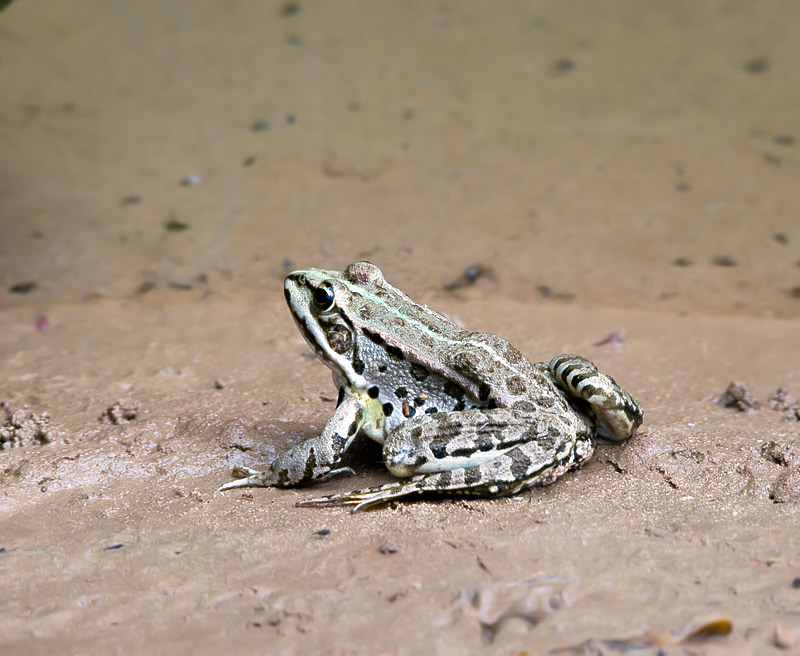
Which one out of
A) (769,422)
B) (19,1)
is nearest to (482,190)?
(769,422)

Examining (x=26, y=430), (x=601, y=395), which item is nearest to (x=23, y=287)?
(x=26, y=430)

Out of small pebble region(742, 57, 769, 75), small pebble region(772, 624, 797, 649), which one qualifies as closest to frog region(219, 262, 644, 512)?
small pebble region(772, 624, 797, 649)

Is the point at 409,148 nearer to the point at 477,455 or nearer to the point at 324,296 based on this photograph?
the point at 324,296

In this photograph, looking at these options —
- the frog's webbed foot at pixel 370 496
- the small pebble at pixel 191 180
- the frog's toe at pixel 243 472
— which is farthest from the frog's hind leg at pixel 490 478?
the small pebble at pixel 191 180

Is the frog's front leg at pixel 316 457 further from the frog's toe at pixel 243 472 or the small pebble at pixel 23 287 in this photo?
the small pebble at pixel 23 287

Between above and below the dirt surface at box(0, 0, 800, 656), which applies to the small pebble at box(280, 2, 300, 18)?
above

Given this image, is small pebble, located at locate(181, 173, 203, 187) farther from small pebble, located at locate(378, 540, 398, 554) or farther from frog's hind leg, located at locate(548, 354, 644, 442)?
small pebble, located at locate(378, 540, 398, 554)
